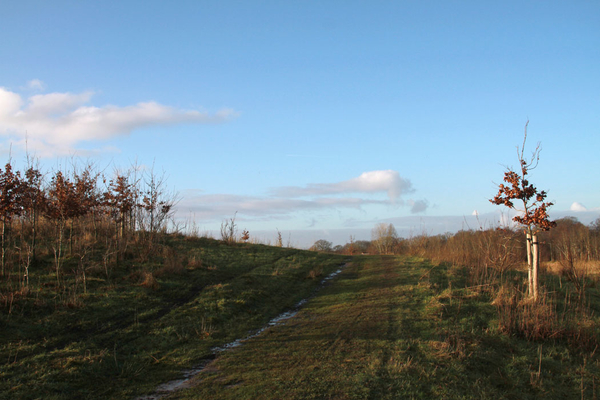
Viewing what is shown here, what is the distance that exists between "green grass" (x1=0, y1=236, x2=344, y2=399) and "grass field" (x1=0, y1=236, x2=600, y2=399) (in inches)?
1.4

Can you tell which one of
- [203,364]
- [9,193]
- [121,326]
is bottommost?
[203,364]

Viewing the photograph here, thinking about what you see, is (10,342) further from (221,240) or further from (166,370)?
(221,240)

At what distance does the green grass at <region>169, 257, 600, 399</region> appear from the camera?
236 inches

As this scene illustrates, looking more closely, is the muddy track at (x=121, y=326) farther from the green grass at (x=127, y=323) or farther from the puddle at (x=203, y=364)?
the puddle at (x=203, y=364)

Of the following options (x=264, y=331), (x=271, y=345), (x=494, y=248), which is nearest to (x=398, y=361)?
(x=271, y=345)

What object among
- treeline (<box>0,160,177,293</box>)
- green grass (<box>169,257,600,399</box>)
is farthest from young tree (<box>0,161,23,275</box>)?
green grass (<box>169,257,600,399</box>)

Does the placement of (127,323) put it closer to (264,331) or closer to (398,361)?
(264,331)

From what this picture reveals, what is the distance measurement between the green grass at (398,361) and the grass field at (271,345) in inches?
1.1

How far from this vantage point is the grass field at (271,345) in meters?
6.05

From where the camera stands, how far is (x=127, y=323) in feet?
29.4

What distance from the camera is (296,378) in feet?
20.4

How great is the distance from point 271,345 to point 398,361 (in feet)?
8.65

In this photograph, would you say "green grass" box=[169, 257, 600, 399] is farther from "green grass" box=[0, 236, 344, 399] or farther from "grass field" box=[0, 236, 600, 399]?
"green grass" box=[0, 236, 344, 399]

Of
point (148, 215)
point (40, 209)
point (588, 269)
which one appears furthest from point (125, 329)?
point (588, 269)
